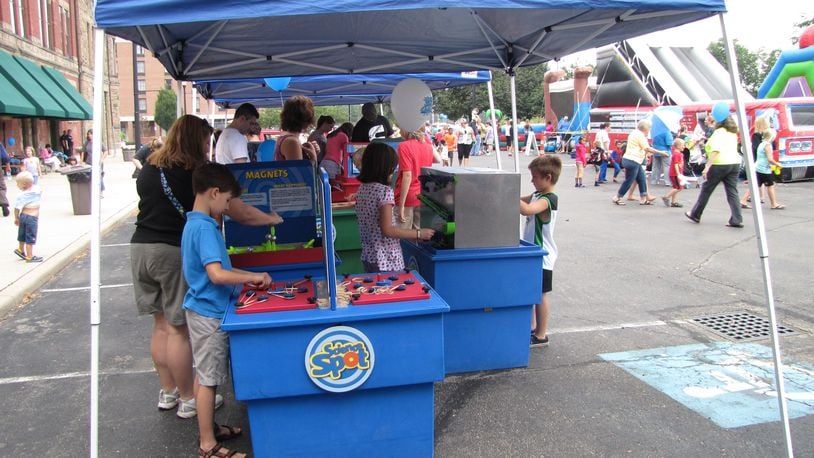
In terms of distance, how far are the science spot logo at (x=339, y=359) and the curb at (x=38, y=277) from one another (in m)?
4.92

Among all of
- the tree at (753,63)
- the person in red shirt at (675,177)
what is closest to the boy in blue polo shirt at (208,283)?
the person in red shirt at (675,177)

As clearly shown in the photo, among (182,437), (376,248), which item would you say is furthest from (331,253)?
(182,437)

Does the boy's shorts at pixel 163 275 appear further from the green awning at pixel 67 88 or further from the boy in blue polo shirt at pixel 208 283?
the green awning at pixel 67 88

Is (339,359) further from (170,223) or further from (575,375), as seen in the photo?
(575,375)

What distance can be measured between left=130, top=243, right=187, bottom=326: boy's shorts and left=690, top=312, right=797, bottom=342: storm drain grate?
428 centimetres

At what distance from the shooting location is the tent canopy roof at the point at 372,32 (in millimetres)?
2752

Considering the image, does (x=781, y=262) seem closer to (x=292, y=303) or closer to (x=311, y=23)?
(x=311, y=23)

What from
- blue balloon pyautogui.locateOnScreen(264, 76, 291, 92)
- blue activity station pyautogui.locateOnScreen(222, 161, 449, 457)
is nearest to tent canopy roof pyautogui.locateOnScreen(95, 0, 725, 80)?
blue activity station pyautogui.locateOnScreen(222, 161, 449, 457)

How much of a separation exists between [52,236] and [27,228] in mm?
2328

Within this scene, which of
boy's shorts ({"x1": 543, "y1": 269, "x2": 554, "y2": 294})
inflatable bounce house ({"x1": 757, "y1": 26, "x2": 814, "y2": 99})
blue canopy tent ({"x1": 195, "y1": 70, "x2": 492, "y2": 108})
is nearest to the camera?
boy's shorts ({"x1": 543, "y1": 269, "x2": 554, "y2": 294})

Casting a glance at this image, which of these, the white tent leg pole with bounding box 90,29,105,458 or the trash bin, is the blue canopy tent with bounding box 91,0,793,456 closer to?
the white tent leg pole with bounding box 90,29,105,458

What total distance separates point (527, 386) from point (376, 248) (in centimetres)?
141

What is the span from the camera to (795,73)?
62.0 ft

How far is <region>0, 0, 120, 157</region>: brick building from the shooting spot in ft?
73.8
